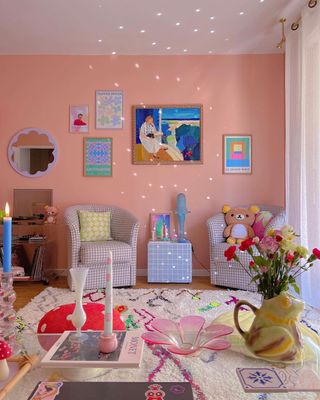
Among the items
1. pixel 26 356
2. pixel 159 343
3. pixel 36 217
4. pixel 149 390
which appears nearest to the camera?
pixel 149 390

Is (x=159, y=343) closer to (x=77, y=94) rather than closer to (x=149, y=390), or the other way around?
(x=149, y=390)

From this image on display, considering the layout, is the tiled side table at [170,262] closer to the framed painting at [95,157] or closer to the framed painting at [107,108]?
the framed painting at [95,157]

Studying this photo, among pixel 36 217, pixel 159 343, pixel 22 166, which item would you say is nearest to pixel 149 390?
pixel 159 343

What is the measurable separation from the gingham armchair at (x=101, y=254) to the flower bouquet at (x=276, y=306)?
7.39 ft

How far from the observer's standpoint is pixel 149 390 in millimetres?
962

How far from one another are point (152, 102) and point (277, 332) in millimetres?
3567

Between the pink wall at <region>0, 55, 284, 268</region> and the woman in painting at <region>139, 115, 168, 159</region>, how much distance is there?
18cm

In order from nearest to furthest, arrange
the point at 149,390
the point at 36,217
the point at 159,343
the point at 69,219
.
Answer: the point at 149,390, the point at 159,343, the point at 69,219, the point at 36,217

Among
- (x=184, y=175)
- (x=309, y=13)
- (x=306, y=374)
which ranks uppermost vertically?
(x=309, y=13)

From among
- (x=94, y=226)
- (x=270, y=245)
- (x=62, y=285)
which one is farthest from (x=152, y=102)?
(x=270, y=245)

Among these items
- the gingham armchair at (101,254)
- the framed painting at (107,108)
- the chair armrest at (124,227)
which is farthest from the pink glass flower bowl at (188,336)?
the framed painting at (107,108)

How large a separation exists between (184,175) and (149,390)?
3438 millimetres

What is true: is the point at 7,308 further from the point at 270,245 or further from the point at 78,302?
the point at 270,245

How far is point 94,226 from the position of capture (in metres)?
3.85
